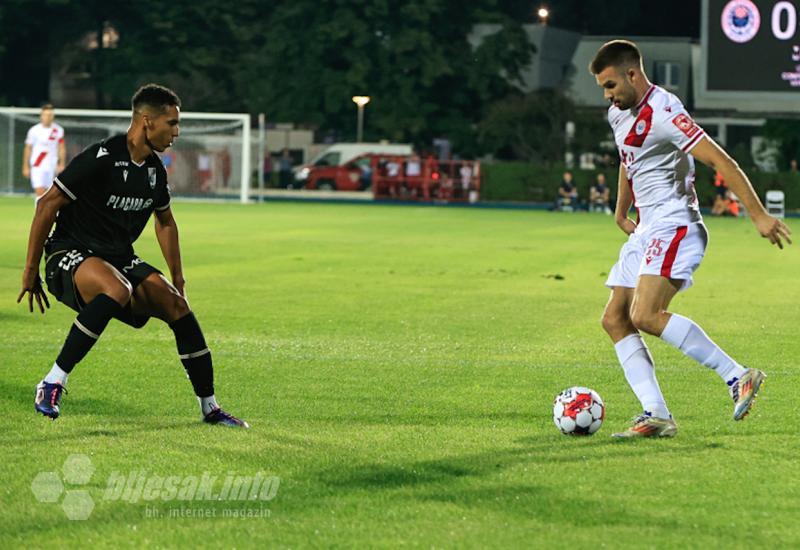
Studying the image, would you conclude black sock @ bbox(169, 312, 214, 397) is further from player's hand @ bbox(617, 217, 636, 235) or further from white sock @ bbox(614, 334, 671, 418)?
player's hand @ bbox(617, 217, 636, 235)

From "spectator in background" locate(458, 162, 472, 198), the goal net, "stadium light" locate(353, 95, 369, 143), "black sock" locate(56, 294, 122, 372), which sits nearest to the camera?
"black sock" locate(56, 294, 122, 372)

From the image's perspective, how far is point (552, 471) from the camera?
22.6 feet

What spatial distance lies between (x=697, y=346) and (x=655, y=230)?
63 cm

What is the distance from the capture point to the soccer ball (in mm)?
7934

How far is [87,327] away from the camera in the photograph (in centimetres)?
806

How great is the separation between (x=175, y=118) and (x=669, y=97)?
2.56 meters

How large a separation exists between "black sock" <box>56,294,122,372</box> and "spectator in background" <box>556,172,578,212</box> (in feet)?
136

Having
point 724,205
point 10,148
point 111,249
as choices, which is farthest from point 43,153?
point 724,205

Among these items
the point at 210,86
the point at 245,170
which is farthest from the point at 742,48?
the point at 210,86

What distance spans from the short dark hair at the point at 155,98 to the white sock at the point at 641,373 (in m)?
2.67

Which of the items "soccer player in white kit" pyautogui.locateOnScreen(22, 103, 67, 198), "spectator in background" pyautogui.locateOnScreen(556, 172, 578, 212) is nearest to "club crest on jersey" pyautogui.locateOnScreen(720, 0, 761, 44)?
"spectator in background" pyautogui.locateOnScreen(556, 172, 578, 212)

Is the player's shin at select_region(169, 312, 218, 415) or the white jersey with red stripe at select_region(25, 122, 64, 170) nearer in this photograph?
the player's shin at select_region(169, 312, 218, 415)

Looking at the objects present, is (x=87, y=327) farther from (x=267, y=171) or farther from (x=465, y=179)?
(x=267, y=171)

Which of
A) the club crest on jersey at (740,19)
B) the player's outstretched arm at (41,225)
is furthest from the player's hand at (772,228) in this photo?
the club crest on jersey at (740,19)
